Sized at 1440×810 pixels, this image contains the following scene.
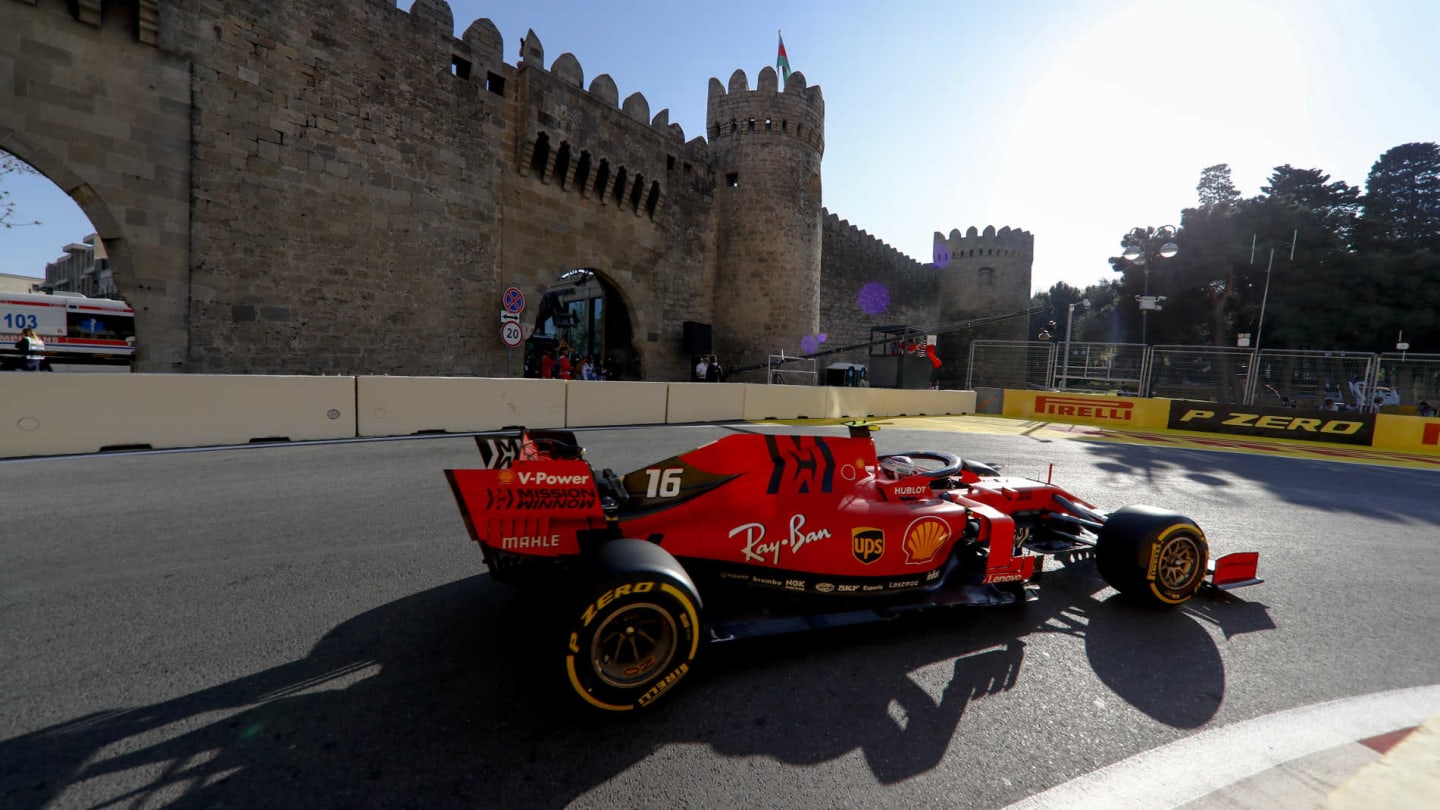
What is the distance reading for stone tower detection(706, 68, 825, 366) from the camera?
2167cm

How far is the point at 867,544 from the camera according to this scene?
2.77 m

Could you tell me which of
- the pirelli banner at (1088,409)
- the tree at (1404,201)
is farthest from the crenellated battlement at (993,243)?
the pirelli banner at (1088,409)

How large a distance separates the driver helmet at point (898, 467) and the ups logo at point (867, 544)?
1.58 feet

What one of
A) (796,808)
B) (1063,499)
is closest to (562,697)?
(796,808)

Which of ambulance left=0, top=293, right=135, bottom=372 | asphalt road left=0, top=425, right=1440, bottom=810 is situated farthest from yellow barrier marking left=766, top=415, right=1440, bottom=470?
ambulance left=0, top=293, right=135, bottom=372

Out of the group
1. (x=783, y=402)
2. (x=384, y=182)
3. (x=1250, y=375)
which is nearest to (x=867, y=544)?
(x=783, y=402)

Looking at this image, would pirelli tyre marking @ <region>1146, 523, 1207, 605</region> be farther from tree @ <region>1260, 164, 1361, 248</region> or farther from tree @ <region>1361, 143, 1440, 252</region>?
tree @ <region>1361, 143, 1440, 252</region>

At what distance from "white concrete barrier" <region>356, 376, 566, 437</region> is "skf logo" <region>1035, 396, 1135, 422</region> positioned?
14.0 m

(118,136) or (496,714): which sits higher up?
(118,136)

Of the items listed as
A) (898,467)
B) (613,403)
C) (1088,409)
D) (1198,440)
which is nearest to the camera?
(898,467)

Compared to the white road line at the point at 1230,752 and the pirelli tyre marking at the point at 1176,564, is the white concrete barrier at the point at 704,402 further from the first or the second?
the white road line at the point at 1230,752

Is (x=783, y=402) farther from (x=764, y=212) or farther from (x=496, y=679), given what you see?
Answer: (x=496, y=679)

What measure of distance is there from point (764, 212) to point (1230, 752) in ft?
72.2

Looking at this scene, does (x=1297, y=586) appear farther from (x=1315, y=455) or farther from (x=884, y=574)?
(x=1315, y=455)
